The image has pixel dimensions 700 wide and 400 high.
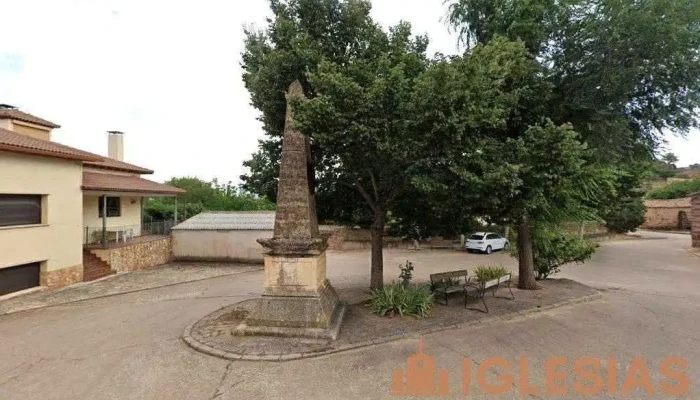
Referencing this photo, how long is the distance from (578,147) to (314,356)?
611 centimetres

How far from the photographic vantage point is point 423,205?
9.62 m

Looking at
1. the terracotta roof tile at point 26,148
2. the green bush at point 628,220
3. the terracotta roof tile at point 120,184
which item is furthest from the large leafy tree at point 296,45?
the green bush at point 628,220

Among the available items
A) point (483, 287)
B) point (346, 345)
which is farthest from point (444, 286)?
point (346, 345)

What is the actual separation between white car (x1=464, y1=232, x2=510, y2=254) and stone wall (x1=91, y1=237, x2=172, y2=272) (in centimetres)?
1774

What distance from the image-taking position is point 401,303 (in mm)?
8375

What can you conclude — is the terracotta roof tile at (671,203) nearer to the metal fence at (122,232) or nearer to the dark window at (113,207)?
the metal fence at (122,232)

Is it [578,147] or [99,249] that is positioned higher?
[578,147]

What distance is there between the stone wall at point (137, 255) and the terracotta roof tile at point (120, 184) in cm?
257

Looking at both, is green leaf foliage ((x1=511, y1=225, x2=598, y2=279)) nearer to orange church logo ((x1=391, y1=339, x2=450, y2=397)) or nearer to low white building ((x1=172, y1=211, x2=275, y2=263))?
orange church logo ((x1=391, y1=339, x2=450, y2=397))

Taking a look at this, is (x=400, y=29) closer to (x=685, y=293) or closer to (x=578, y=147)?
(x=578, y=147)

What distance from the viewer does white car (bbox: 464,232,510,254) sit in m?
22.7

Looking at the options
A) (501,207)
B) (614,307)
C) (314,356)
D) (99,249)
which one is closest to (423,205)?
(501,207)

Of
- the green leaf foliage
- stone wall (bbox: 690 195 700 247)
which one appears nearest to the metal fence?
the green leaf foliage

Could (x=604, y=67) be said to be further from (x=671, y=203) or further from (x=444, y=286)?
(x=671, y=203)
